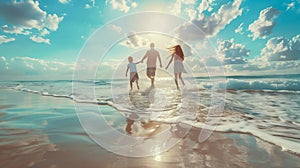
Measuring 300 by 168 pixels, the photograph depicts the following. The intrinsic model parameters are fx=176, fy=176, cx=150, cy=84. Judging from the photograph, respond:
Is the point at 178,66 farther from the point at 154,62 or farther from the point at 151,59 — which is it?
the point at 151,59

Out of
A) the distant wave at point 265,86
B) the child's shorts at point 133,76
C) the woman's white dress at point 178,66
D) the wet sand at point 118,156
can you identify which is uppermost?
the woman's white dress at point 178,66

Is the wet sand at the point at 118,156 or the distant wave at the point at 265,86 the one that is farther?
the distant wave at the point at 265,86

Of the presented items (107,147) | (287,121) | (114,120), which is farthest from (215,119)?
(107,147)

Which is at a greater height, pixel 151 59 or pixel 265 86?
pixel 151 59

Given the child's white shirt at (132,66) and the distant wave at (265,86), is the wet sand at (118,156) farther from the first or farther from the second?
the distant wave at (265,86)

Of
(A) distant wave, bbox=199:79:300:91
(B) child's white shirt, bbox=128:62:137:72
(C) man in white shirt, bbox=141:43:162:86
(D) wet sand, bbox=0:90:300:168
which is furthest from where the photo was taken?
(A) distant wave, bbox=199:79:300:91

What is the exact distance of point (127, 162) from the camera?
2.04 metres

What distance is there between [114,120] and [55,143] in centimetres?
152

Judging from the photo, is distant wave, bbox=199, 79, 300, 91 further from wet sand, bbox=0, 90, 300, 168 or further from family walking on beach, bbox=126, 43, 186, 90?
wet sand, bbox=0, 90, 300, 168

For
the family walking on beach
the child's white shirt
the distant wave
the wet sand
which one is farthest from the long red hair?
the wet sand

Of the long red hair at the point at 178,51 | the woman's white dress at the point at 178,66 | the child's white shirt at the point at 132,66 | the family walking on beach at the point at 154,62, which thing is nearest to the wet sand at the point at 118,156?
the woman's white dress at the point at 178,66

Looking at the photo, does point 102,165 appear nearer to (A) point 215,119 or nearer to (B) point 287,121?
(A) point 215,119

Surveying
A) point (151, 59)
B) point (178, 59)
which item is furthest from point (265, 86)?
point (151, 59)

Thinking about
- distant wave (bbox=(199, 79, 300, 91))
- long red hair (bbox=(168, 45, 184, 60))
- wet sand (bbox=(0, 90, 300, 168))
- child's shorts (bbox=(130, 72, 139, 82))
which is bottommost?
wet sand (bbox=(0, 90, 300, 168))
